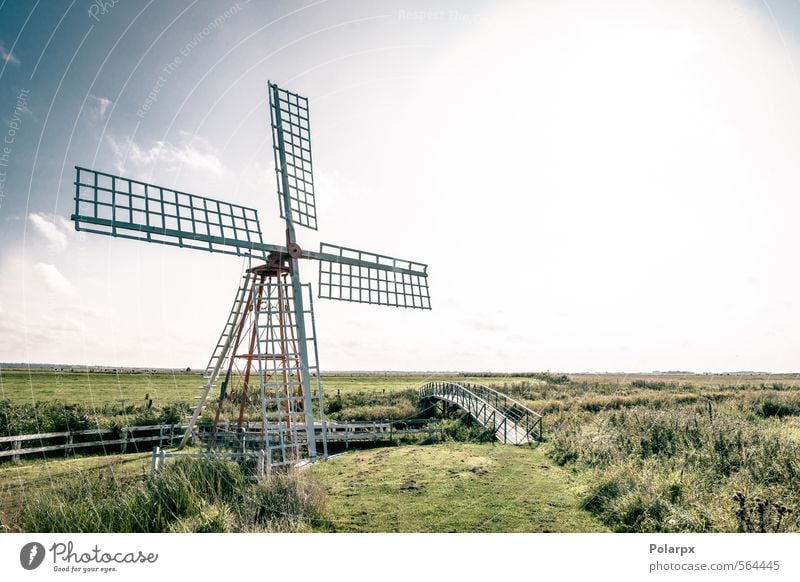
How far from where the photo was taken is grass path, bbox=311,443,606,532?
605cm

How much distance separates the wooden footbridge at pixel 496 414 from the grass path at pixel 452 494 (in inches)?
141

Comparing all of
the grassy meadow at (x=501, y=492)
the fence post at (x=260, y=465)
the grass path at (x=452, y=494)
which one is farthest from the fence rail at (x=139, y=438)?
the fence post at (x=260, y=465)

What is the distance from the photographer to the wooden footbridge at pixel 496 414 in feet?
49.4

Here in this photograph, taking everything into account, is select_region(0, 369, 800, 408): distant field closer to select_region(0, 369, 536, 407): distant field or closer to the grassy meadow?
select_region(0, 369, 536, 407): distant field

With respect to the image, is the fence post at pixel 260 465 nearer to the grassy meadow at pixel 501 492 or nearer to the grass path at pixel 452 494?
the grassy meadow at pixel 501 492

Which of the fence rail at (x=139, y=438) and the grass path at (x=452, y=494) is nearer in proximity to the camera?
the grass path at (x=452, y=494)

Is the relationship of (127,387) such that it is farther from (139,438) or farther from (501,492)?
(501,492)

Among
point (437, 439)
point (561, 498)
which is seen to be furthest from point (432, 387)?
point (561, 498)

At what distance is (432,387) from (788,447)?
19813 millimetres

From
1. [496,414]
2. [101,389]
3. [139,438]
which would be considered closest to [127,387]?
[101,389]

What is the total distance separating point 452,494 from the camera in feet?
24.2

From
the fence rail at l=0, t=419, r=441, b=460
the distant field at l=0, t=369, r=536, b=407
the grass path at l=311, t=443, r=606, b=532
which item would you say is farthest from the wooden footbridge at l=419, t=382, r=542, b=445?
the distant field at l=0, t=369, r=536, b=407

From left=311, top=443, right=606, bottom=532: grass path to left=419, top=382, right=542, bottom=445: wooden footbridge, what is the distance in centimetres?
357

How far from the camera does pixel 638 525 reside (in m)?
5.87
